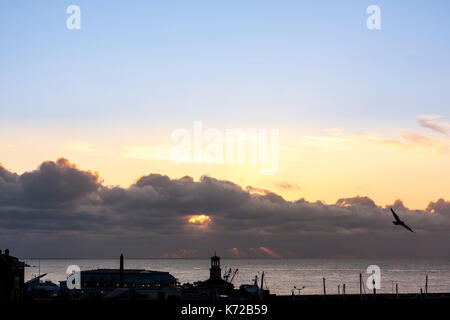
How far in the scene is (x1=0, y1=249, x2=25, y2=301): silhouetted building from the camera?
108 meters

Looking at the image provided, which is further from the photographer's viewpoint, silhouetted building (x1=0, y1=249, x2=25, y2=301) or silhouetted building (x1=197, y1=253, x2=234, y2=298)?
silhouetted building (x1=197, y1=253, x2=234, y2=298)

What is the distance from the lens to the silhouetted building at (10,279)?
10762 cm

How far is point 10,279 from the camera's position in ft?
362

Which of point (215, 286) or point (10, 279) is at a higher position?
point (10, 279)

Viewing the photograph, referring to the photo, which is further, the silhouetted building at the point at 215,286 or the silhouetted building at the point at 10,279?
the silhouetted building at the point at 215,286

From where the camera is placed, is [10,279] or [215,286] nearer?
[10,279]
